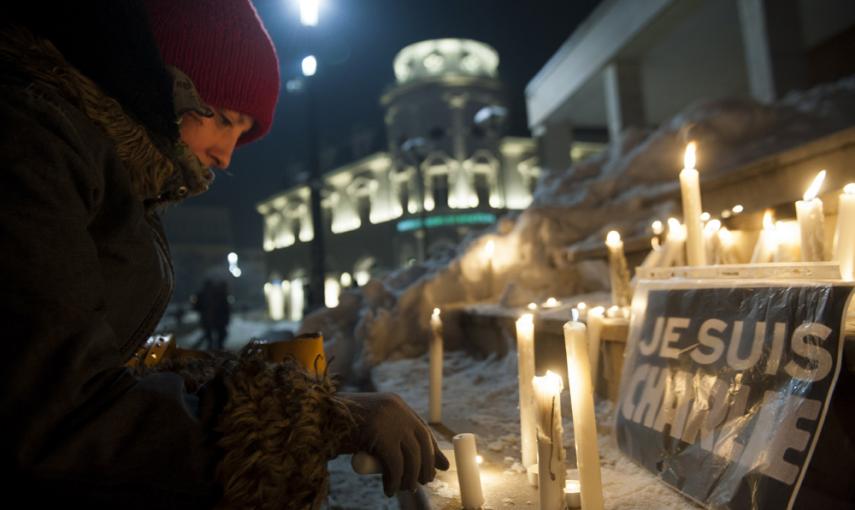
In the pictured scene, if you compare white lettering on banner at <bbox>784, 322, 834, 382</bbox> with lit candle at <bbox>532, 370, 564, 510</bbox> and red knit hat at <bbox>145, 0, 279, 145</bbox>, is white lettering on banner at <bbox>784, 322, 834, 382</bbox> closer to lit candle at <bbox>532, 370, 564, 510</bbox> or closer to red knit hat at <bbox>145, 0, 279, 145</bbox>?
lit candle at <bbox>532, 370, 564, 510</bbox>

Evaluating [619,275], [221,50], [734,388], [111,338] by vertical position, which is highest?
[221,50]

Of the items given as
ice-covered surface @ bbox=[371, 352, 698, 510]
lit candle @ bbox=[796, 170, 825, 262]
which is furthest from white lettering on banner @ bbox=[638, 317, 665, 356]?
lit candle @ bbox=[796, 170, 825, 262]

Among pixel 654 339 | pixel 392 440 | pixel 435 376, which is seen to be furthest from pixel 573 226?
pixel 392 440

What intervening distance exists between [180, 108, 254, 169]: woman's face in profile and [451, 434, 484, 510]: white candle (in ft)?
5.09

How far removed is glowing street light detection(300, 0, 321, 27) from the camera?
8633 mm

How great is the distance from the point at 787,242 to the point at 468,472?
2364 millimetres

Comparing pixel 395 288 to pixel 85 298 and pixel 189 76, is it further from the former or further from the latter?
pixel 85 298

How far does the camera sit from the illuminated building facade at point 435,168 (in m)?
25.0

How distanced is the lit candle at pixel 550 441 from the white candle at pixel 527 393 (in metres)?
0.60

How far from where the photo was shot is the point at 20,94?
922 mm

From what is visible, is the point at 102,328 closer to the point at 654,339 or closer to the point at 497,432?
the point at 654,339

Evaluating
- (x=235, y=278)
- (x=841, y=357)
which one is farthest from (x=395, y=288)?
(x=235, y=278)

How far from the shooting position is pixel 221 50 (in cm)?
184

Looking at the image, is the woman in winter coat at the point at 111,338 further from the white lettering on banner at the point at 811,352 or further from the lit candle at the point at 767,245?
the lit candle at the point at 767,245
